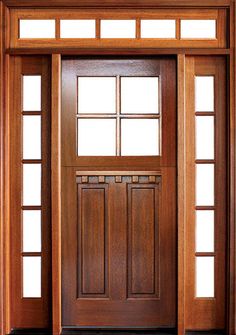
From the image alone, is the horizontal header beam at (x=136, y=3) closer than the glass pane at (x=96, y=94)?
Yes

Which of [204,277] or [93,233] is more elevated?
[93,233]

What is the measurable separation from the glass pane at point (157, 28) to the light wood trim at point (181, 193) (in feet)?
0.56

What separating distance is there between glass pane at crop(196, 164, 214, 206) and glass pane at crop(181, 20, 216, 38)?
0.81m

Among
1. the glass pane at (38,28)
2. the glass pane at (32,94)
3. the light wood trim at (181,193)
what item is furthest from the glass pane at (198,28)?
the glass pane at (32,94)

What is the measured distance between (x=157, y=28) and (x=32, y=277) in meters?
1.75

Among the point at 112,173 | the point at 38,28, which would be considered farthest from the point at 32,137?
the point at 38,28

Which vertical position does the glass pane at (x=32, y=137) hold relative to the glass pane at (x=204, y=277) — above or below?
above

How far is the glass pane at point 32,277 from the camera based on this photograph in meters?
2.47

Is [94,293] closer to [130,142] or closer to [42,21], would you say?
[130,142]

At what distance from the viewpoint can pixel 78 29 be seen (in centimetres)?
242

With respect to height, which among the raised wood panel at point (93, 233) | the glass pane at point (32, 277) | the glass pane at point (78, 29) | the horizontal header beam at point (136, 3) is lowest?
the glass pane at point (32, 277)

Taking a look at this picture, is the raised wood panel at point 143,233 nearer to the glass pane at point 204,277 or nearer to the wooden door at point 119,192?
the wooden door at point 119,192

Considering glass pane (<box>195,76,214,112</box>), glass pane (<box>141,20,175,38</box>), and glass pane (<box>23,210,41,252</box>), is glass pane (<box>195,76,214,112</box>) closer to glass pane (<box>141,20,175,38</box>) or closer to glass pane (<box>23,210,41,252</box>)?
glass pane (<box>141,20,175,38</box>)

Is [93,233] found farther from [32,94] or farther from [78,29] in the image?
[78,29]
